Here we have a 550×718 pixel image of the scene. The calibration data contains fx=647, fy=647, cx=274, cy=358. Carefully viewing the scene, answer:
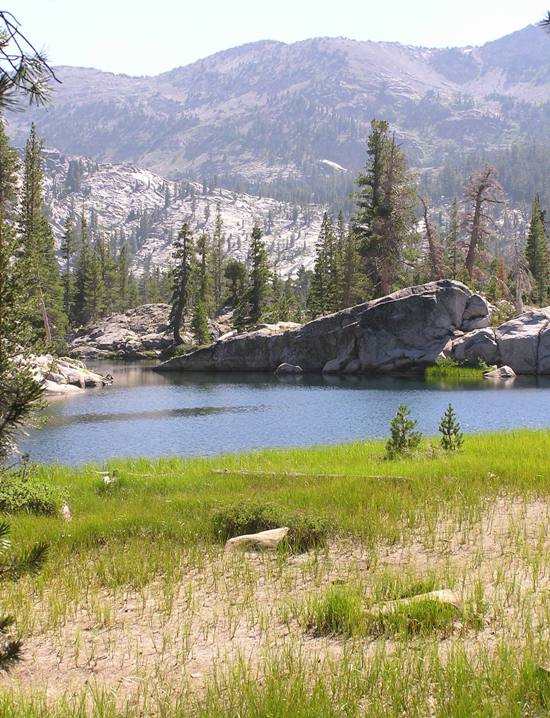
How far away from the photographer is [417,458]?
58.0 feet

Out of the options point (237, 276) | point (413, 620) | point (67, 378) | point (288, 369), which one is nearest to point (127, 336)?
point (237, 276)

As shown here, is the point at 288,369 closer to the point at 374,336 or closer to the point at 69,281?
the point at 374,336

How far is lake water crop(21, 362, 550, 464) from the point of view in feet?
95.9

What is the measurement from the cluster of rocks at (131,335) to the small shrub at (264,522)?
290 feet

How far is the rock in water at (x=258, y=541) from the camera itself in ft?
36.3

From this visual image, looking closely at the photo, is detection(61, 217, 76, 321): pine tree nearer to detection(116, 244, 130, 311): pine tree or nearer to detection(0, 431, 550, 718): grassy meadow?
detection(116, 244, 130, 311): pine tree

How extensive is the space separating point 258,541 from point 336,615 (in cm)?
360

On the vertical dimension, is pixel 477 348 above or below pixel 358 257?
below

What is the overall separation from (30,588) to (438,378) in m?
50.6

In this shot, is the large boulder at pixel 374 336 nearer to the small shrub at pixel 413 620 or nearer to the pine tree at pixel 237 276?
the pine tree at pixel 237 276

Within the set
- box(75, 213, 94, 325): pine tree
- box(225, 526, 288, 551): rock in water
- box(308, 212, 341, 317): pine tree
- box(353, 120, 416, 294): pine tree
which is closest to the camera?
box(225, 526, 288, 551): rock in water

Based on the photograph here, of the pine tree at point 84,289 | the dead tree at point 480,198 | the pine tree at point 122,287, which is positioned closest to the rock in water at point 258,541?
the dead tree at point 480,198

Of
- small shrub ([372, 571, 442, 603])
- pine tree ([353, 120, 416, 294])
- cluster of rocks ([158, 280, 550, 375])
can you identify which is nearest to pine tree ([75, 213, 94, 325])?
cluster of rocks ([158, 280, 550, 375])

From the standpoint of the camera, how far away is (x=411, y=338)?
61.3m
